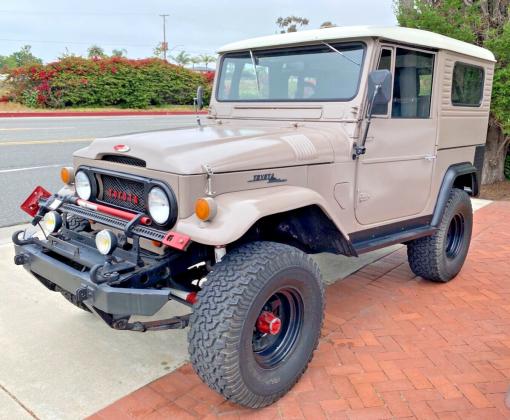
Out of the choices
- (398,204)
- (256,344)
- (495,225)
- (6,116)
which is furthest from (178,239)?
(6,116)

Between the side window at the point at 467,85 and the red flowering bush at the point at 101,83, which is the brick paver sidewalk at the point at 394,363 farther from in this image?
the red flowering bush at the point at 101,83

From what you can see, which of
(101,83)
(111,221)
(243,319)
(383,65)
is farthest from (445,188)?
(101,83)

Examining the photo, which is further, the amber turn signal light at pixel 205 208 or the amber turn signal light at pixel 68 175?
the amber turn signal light at pixel 68 175

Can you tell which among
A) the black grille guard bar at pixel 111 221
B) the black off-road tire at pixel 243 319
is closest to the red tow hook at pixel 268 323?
the black off-road tire at pixel 243 319

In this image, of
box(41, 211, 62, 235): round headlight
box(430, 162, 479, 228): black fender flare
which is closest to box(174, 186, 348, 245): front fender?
box(41, 211, 62, 235): round headlight

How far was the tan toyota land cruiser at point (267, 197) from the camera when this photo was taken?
2400 mm

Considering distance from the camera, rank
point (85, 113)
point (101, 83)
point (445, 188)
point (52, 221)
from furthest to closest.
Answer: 1. point (101, 83)
2. point (85, 113)
3. point (445, 188)
4. point (52, 221)

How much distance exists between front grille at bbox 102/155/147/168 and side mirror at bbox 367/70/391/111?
1.44 meters

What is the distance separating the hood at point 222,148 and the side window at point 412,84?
782 millimetres

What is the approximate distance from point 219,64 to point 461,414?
3153mm

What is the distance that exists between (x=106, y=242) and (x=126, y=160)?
0.55 meters

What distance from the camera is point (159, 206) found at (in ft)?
8.30

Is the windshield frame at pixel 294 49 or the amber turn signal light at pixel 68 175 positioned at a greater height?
the windshield frame at pixel 294 49

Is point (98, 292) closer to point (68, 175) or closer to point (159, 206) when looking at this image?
point (159, 206)
